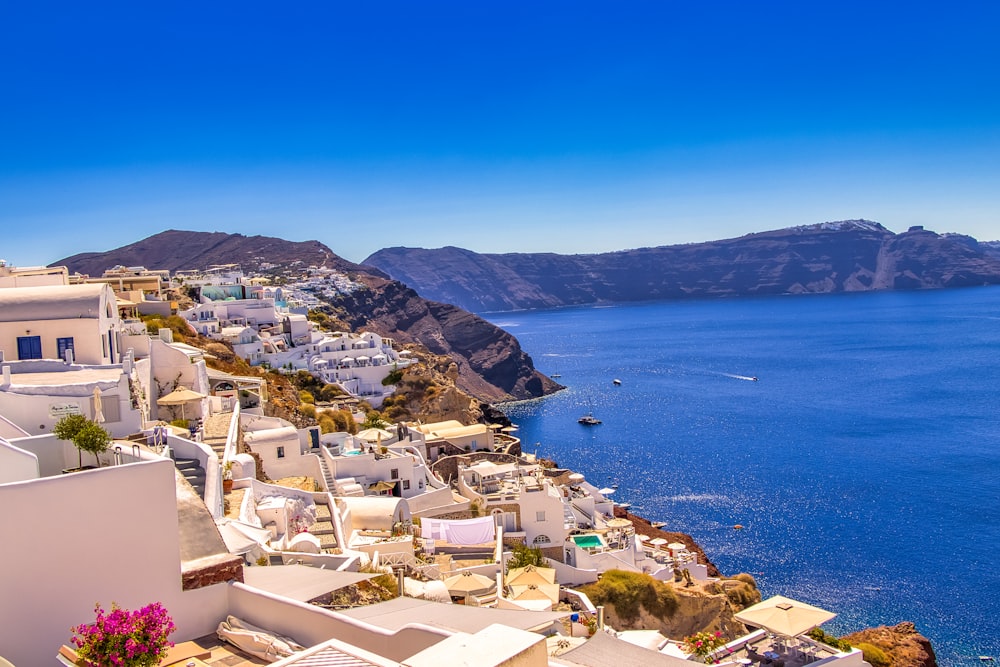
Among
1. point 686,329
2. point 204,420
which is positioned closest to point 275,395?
point 204,420

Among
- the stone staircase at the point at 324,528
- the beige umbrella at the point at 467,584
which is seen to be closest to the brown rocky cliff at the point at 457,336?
the stone staircase at the point at 324,528

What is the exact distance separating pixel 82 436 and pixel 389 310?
333 feet

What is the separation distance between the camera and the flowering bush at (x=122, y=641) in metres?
5.46

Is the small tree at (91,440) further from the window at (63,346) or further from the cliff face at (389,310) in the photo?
the cliff face at (389,310)

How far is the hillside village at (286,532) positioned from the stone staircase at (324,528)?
8cm

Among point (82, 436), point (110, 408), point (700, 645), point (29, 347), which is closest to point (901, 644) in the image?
point (700, 645)

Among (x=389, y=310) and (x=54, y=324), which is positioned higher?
(x=54, y=324)

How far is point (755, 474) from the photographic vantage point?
51500 millimetres

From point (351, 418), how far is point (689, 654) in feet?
74.3

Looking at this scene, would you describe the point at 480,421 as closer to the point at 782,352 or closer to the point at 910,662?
the point at 910,662

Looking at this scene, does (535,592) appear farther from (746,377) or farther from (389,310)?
(389,310)

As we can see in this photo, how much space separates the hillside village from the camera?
6.46 m

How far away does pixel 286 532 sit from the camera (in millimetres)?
15844

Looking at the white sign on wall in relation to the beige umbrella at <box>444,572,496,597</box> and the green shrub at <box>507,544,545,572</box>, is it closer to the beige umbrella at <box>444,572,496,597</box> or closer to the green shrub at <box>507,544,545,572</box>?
the beige umbrella at <box>444,572,496,597</box>
